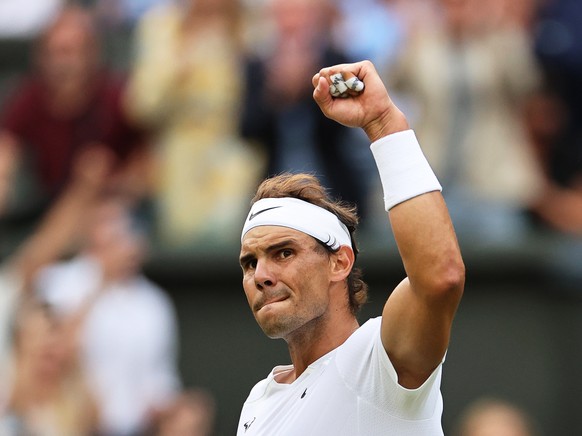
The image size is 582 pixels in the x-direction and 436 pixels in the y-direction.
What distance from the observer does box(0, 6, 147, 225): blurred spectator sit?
8.70 m

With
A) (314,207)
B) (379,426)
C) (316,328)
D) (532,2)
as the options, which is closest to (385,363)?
(379,426)

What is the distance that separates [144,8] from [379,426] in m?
6.74

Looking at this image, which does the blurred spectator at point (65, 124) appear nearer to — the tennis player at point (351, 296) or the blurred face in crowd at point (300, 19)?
the blurred face in crowd at point (300, 19)

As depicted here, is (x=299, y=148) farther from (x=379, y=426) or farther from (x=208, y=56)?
(x=379, y=426)

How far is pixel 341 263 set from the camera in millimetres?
3834

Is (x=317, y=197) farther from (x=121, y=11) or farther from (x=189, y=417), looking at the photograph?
(x=121, y=11)

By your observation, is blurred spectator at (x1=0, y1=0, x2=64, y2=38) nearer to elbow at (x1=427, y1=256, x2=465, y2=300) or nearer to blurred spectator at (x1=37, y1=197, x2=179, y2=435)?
blurred spectator at (x1=37, y1=197, x2=179, y2=435)

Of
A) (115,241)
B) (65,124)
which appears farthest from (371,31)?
(115,241)

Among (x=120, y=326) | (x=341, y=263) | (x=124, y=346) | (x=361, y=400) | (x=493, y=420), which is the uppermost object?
(x=341, y=263)

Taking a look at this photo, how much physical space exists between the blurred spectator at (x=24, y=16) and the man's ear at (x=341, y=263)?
6.18m

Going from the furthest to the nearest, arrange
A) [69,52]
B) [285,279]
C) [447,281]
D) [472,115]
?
[69,52]
[472,115]
[285,279]
[447,281]

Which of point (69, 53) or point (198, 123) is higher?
point (69, 53)

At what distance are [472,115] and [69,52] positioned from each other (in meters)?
2.79

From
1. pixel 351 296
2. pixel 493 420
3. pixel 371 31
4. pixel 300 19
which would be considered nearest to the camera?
pixel 351 296
